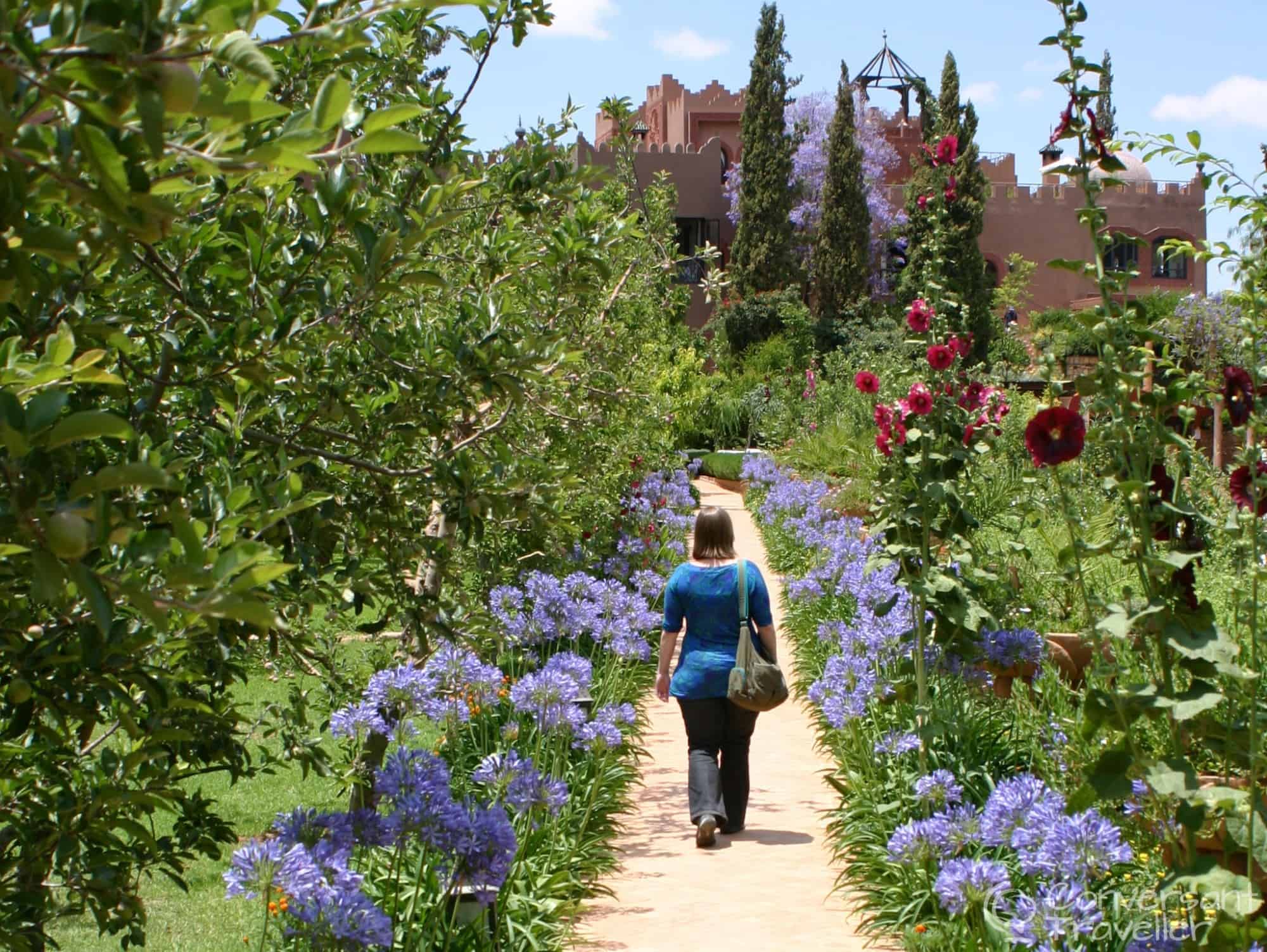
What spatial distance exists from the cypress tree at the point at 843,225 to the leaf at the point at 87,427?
3525 cm

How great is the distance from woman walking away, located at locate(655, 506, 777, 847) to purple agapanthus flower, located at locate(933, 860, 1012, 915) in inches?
114

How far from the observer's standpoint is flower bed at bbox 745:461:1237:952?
10.3ft

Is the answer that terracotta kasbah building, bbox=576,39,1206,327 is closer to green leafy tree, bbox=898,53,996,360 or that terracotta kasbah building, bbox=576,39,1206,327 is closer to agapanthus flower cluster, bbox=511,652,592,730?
green leafy tree, bbox=898,53,996,360

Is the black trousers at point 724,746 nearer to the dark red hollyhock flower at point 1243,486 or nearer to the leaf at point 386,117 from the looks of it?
the dark red hollyhock flower at point 1243,486

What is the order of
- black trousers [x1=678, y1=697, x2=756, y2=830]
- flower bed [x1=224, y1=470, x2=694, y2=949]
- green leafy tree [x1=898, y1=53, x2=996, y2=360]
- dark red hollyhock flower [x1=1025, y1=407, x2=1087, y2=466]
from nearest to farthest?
1. flower bed [x1=224, y1=470, x2=694, y2=949]
2. dark red hollyhock flower [x1=1025, y1=407, x2=1087, y2=466]
3. black trousers [x1=678, y1=697, x2=756, y2=830]
4. green leafy tree [x1=898, y1=53, x2=996, y2=360]

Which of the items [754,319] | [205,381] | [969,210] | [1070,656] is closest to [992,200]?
[969,210]

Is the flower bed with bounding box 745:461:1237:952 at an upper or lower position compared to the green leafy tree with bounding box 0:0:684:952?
lower

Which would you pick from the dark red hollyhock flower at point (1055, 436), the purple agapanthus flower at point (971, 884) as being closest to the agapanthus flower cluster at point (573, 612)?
the purple agapanthus flower at point (971, 884)

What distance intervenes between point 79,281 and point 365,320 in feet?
2.75

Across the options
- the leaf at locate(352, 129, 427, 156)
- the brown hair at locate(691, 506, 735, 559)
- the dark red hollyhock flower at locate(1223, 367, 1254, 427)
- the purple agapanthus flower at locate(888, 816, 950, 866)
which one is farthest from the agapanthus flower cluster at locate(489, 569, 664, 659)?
the leaf at locate(352, 129, 427, 156)

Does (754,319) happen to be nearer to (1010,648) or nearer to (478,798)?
(1010,648)

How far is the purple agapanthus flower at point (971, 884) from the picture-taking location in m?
3.14

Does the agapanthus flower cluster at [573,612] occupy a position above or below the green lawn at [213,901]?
above

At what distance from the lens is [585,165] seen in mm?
4309
